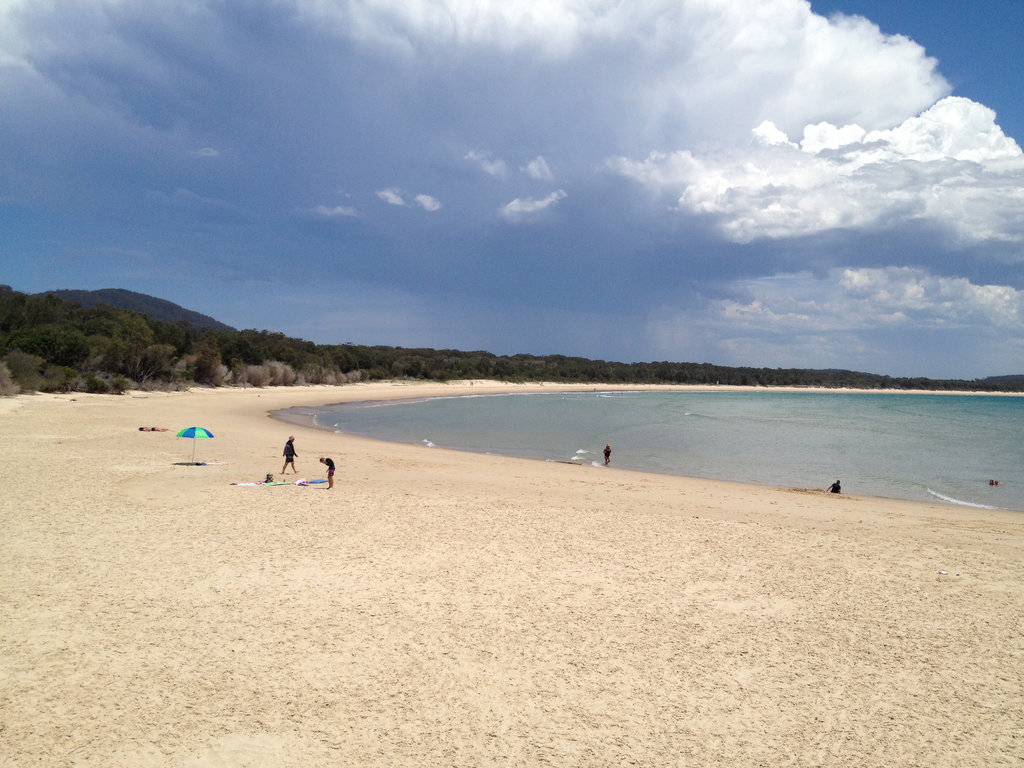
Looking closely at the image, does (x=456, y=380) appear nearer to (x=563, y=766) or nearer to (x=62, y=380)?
(x=62, y=380)

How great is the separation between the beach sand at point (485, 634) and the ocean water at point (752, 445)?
8.13 meters

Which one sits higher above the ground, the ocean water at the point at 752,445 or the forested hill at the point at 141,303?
the forested hill at the point at 141,303

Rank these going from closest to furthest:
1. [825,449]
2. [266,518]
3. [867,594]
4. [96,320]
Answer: [867,594], [266,518], [825,449], [96,320]

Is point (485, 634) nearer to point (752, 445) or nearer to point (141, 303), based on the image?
point (752, 445)

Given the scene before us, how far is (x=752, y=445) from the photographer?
27.8m

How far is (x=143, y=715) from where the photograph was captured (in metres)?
4.14

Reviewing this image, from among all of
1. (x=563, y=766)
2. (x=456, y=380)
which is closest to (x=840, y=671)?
(x=563, y=766)

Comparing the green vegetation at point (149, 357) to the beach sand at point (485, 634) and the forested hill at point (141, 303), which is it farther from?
the forested hill at point (141, 303)

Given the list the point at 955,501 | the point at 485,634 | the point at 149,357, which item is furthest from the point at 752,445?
the point at 149,357

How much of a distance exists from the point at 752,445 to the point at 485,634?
25.0 m

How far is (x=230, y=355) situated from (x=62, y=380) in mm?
21832

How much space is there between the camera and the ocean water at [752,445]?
19.0 metres

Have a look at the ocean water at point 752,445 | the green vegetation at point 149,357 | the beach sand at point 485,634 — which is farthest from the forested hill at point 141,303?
the beach sand at point 485,634

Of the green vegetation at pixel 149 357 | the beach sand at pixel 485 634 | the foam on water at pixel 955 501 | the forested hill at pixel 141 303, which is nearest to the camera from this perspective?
the beach sand at pixel 485 634
